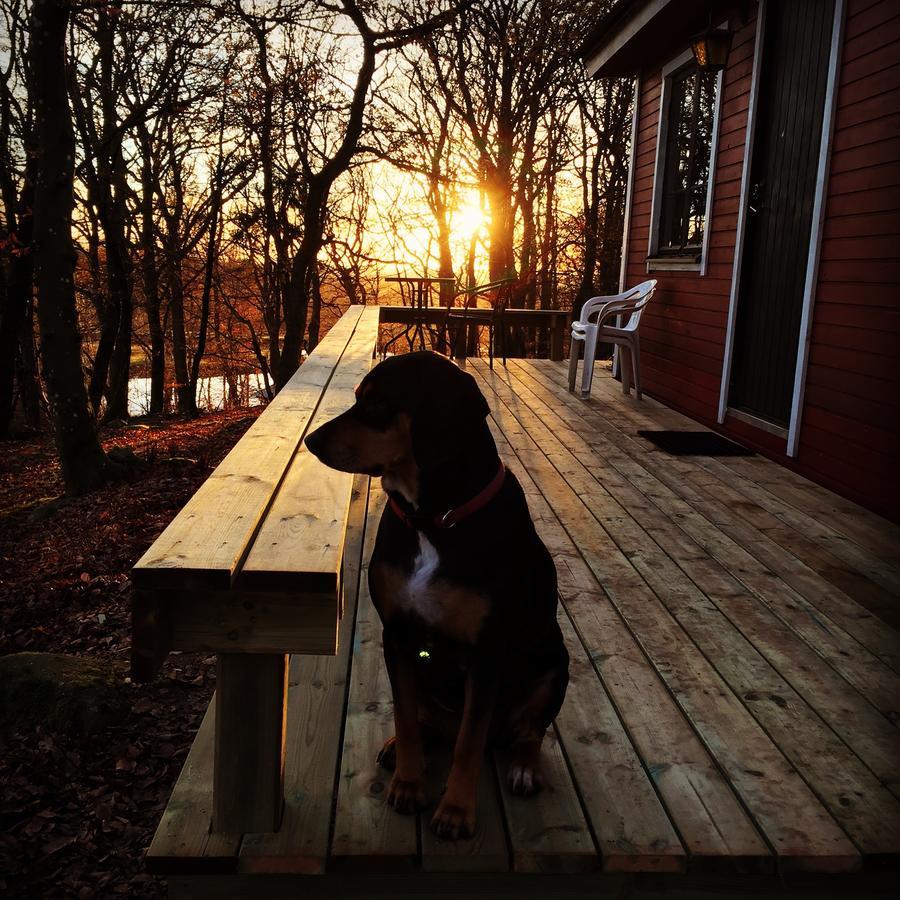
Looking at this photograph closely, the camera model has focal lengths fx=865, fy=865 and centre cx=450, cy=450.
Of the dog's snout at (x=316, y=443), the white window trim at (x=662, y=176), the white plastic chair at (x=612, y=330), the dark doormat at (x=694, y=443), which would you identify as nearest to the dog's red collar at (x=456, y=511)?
the dog's snout at (x=316, y=443)

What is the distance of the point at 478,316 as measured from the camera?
935cm

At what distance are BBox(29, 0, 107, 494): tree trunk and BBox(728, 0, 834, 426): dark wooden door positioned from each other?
5459 mm

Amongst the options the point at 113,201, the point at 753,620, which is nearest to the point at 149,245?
the point at 113,201

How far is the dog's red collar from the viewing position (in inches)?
69.1

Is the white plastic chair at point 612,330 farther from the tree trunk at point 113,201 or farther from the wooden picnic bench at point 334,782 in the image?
the tree trunk at point 113,201

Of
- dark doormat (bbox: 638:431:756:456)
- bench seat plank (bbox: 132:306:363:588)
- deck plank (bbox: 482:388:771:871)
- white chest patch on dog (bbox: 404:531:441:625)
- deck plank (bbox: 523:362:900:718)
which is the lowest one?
deck plank (bbox: 482:388:771:871)

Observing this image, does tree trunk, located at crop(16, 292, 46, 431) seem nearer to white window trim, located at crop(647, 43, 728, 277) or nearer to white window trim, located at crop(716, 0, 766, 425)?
white window trim, located at crop(647, 43, 728, 277)

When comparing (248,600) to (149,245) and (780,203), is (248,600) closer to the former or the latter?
(780,203)

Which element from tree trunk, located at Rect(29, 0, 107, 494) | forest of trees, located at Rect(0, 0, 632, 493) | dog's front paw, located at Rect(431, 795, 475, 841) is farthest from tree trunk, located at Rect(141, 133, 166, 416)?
dog's front paw, located at Rect(431, 795, 475, 841)

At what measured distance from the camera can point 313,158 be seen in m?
15.7

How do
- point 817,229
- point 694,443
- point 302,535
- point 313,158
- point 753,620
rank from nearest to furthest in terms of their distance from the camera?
point 302,535
point 753,620
point 817,229
point 694,443
point 313,158

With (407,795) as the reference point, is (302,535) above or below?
above

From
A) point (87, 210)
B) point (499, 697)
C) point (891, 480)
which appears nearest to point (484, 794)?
point (499, 697)

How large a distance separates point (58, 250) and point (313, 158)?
30.0 ft
